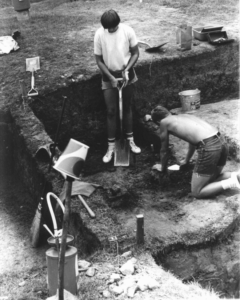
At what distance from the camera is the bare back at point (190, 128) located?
5.96 m

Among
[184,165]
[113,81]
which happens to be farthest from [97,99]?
[184,165]

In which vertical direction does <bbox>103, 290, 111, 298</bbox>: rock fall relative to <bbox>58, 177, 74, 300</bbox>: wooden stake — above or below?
below

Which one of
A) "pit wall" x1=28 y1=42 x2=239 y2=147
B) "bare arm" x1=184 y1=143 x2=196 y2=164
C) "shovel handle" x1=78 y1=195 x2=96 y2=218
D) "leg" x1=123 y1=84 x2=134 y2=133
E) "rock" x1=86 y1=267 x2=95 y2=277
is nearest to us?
"rock" x1=86 y1=267 x2=95 y2=277

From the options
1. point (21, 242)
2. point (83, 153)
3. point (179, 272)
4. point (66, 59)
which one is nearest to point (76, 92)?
point (66, 59)

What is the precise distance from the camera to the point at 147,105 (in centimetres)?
897

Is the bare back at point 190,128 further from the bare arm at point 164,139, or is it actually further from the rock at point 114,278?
the rock at point 114,278

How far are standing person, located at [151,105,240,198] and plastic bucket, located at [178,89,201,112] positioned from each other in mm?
2497

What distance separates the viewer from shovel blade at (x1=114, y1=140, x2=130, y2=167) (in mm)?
7546

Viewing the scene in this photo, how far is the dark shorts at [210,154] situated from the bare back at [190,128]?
0.08 metres

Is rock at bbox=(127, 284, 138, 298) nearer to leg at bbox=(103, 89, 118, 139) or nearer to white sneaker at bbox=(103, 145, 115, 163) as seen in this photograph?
white sneaker at bbox=(103, 145, 115, 163)

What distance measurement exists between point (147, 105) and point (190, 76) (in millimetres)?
1038

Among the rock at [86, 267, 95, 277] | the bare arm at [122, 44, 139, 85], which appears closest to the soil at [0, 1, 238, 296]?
the rock at [86, 267, 95, 277]

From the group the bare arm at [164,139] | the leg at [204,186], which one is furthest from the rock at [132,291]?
the bare arm at [164,139]

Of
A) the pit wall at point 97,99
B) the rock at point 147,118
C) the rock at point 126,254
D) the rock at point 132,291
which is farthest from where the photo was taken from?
the rock at point 147,118
